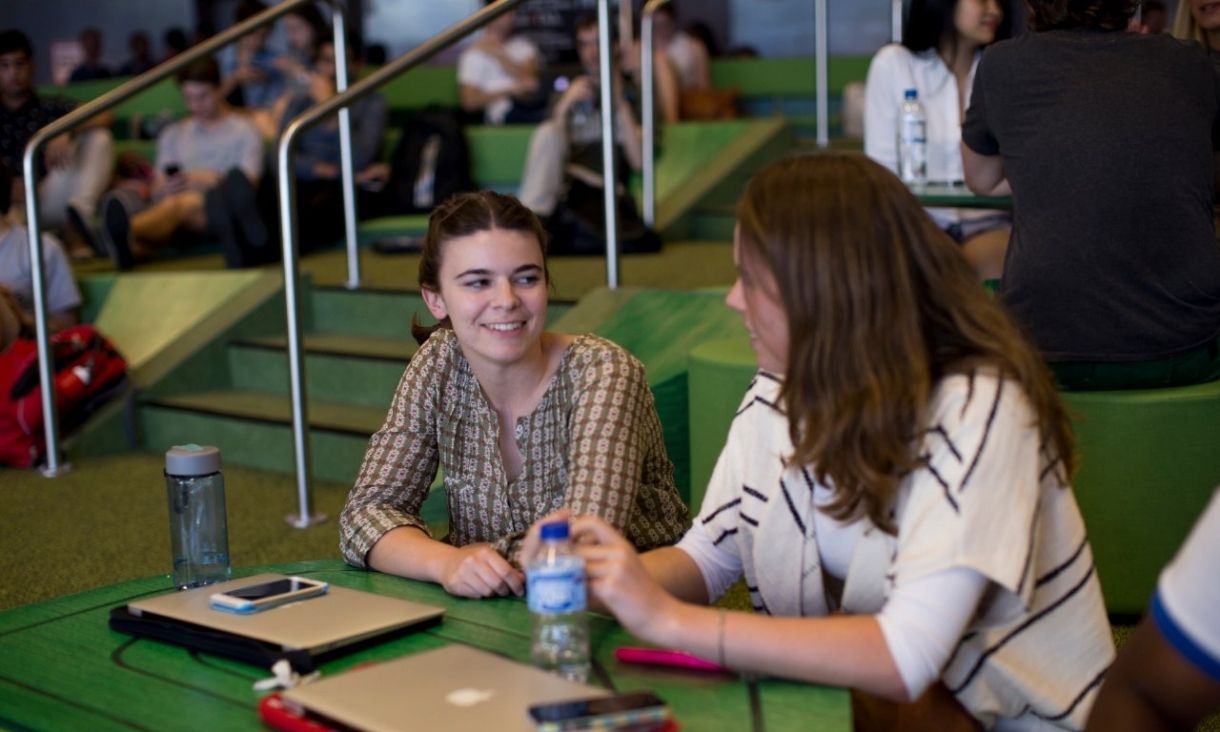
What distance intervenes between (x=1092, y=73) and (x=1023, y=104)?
0.13 meters

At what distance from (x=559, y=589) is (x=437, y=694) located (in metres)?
0.16

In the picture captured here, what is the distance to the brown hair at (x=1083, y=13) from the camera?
273cm

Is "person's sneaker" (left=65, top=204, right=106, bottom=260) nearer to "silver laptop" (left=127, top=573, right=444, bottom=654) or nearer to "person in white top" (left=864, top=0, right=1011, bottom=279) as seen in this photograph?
"person in white top" (left=864, top=0, right=1011, bottom=279)

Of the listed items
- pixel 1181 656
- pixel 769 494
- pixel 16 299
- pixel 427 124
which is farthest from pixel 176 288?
pixel 1181 656

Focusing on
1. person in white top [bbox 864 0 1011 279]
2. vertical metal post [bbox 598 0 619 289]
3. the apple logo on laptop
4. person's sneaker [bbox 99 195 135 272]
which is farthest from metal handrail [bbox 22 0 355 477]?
the apple logo on laptop

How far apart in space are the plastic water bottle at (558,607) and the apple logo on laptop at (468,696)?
0.11 meters

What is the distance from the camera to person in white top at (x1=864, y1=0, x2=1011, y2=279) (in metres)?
3.84

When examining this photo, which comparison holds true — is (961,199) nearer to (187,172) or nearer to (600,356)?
(600,356)

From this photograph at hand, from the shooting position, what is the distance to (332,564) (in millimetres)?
1971

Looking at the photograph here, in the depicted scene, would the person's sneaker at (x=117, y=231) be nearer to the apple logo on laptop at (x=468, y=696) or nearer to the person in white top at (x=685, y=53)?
the person in white top at (x=685, y=53)

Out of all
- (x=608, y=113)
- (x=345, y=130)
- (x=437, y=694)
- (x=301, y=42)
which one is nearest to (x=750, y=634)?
(x=437, y=694)

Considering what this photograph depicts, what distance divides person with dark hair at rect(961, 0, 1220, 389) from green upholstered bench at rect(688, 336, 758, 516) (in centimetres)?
68

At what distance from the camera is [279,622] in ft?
5.14

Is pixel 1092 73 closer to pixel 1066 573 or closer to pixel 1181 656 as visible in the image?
pixel 1066 573
